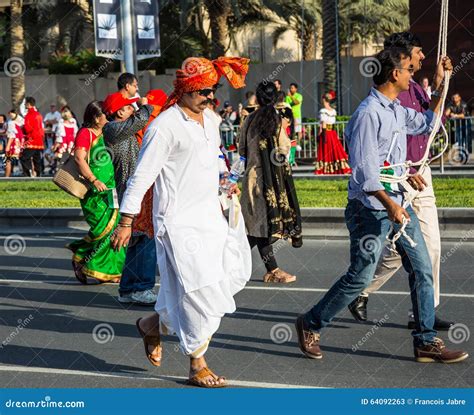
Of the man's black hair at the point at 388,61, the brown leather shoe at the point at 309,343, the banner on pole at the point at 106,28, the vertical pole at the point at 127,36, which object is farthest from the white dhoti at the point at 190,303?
the vertical pole at the point at 127,36

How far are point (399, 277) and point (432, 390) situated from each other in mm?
3893

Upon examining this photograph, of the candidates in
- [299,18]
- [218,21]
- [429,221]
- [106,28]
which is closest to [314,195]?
[106,28]

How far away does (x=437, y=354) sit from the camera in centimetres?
679

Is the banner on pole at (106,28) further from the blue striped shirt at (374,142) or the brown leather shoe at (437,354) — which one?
the brown leather shoe at (437,354)

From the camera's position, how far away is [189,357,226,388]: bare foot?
6.36 metres

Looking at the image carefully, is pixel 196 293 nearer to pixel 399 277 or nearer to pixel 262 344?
pixel 262 344

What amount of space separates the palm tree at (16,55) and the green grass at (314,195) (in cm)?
1865

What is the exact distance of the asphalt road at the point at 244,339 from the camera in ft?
21.8

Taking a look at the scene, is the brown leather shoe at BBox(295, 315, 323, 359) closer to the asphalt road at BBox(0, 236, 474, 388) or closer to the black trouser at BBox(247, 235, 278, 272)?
the asphalt road at BBox(0, 236, 474, 388)

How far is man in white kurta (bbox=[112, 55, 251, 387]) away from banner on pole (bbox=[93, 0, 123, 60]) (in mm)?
10529

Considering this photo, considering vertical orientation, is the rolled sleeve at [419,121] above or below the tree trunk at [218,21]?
below

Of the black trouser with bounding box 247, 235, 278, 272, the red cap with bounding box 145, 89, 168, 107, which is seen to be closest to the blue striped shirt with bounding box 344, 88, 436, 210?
the red cap with bounding box 145, 89, 168, 107

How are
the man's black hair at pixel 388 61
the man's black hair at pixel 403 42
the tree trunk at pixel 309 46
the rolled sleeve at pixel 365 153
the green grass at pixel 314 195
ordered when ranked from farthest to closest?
the tree trunk at pixel 309 46
the green grass at pixel 314 195
the man's black hair at pixel 403 42
the man's black hair at pixel 388 61
the rolled sleeve at pixel 365 153

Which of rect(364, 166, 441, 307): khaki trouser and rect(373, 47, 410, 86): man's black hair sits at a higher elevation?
rect(373, 47, 410, 86): man's black hair
